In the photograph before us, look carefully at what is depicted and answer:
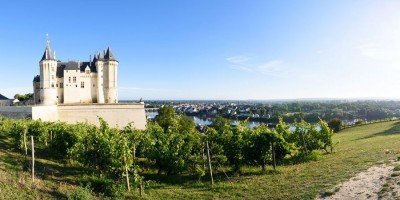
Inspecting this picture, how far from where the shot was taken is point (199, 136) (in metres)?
21.3

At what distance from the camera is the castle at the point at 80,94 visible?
156ft

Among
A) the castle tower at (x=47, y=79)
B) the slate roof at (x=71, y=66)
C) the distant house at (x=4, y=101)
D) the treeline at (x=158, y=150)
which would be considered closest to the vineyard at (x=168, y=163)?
the treeline at (x=158, y=150)

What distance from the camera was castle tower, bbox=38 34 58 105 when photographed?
2019 inches

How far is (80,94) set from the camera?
56.1m

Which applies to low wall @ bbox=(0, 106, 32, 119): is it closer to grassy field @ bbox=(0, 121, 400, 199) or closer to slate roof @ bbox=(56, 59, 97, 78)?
slate roof @ bbox=(56, 59, 97, 78)

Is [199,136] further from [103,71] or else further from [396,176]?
[103,71]

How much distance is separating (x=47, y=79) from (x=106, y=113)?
39.2ft

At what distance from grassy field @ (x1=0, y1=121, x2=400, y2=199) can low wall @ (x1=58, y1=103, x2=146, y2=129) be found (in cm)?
2759

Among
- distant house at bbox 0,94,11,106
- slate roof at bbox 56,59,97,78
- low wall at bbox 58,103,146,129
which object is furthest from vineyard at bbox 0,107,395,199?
distant house at bbox 0,94,11,106

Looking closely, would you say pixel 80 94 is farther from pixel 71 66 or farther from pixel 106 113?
pixel 106 113

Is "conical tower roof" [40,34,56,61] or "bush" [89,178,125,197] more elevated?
"conical tower roof" [40,34,56,61]

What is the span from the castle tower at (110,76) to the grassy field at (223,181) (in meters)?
36.8

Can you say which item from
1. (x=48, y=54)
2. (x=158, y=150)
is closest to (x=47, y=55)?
(x=48, y=54)

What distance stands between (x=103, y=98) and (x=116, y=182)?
43630 mm
